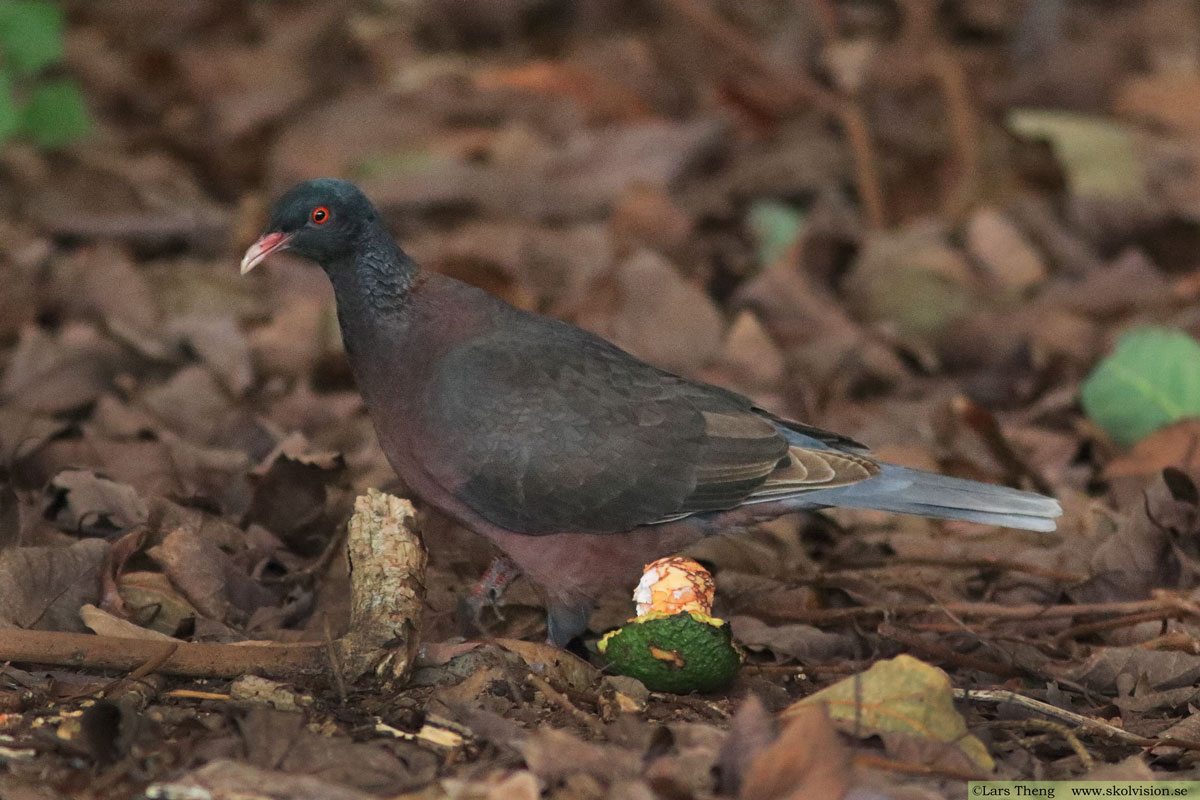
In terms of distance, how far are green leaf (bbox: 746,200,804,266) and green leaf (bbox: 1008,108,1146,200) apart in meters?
1.31

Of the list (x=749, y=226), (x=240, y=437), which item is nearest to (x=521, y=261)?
(x=749, y=226)

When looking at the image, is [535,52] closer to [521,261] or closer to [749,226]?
[749,226]

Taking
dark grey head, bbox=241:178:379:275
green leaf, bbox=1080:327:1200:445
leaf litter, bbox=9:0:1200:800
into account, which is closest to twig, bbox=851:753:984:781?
leaf litter, bbox=9:0:1200:800

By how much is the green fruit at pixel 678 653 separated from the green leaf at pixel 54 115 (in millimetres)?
4122

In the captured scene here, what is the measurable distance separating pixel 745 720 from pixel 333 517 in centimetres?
189

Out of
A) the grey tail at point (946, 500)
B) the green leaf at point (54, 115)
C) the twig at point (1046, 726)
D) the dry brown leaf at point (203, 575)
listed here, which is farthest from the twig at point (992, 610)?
the green leaf at point (54, 115)

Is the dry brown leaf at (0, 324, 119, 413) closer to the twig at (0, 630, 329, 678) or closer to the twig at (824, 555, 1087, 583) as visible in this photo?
the twig at (0, 630, 329, 678)

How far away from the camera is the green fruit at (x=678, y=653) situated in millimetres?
3404

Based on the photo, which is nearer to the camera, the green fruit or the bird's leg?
the green fruit

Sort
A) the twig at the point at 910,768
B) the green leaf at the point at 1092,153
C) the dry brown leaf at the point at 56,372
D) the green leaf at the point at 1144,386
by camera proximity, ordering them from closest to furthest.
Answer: the twig at the point at 910,768
the dry brown leaf at the point at 56,372
the green leaf at the point at 1144,386
the green leaf at the point at 1092,153

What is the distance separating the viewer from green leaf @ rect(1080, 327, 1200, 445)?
5109mm

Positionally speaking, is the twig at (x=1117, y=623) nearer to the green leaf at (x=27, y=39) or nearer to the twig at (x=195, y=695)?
the twig at (x=195, y=695)

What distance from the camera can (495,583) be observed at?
13.4ft

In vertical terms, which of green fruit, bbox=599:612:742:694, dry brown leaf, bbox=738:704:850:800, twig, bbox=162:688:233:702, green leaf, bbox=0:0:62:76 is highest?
green leaf, bbox=0:0:62:76
